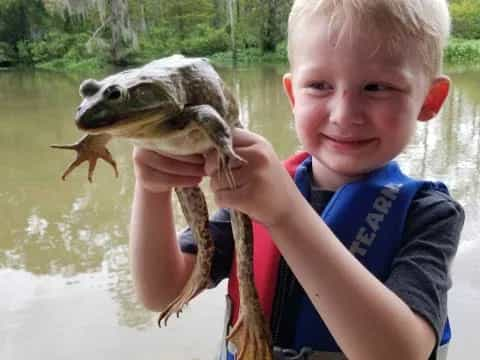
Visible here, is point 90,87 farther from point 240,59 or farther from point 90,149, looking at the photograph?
point 240,59

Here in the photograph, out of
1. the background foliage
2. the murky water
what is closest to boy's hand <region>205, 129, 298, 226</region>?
the murky water

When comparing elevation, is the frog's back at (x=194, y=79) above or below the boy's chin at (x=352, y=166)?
above

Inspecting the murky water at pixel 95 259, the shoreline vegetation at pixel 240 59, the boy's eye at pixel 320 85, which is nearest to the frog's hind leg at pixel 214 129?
the boy's eye at pixel 320 85

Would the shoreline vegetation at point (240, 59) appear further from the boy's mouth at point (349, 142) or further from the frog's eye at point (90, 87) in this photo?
the frog's eye at point (90, 87)

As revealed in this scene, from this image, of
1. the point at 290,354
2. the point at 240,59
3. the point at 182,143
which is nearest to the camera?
the point at 182,143

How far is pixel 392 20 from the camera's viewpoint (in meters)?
1.08

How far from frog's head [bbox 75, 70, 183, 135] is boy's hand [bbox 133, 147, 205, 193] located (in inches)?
5.3

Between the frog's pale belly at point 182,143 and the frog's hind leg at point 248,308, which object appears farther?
the frog's hind leg at point 248,308

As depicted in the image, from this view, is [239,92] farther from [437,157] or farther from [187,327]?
[187,327]

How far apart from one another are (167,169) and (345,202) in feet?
1.49

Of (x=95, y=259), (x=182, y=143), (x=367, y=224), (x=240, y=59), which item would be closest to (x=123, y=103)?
(x=182, y=143)

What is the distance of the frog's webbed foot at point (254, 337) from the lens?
43.0 inches

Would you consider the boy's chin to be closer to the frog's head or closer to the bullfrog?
the bullfrog

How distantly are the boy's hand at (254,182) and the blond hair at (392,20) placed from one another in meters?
0.36
